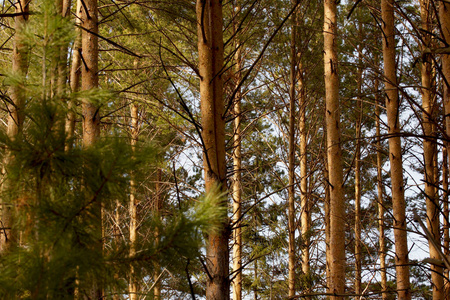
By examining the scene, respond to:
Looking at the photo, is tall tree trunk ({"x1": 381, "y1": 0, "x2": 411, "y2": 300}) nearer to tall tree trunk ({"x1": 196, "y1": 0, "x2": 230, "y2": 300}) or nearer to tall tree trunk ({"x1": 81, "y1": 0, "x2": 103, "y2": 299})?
tall tree trunk ({"x1": 196, "y1": 0, "x2": 230, "y2": 300})

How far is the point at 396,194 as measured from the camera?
193 inches

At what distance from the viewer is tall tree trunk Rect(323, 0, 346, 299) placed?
4.48 meters

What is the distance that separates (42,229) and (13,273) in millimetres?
217

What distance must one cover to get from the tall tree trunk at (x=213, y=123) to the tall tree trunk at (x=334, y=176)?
242cm

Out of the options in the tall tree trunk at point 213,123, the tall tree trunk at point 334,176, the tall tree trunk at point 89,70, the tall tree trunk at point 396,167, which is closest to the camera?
the tall tree trunk at point 213,123

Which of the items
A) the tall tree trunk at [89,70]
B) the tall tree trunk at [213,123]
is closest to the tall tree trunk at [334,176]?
the tall tree trunk at [213,123]

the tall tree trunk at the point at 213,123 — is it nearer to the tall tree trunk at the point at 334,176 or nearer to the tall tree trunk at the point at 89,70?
the tall tree trunk at the point at 89,70

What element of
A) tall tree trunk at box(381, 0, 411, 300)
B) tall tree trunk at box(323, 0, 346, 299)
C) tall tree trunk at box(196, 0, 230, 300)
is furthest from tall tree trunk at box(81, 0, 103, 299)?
tall tree trunk at box(381, 0, 411, 300)

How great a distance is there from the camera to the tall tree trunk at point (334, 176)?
448 cm

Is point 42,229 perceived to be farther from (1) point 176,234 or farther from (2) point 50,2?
(2) point 50,2

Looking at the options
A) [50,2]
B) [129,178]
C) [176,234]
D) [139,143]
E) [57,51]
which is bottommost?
[176,234]

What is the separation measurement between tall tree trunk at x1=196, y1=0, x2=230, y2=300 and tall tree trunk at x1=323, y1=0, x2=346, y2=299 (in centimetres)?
242

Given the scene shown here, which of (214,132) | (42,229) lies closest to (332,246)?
(214,132)

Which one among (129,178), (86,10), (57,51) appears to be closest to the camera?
(129,178)
